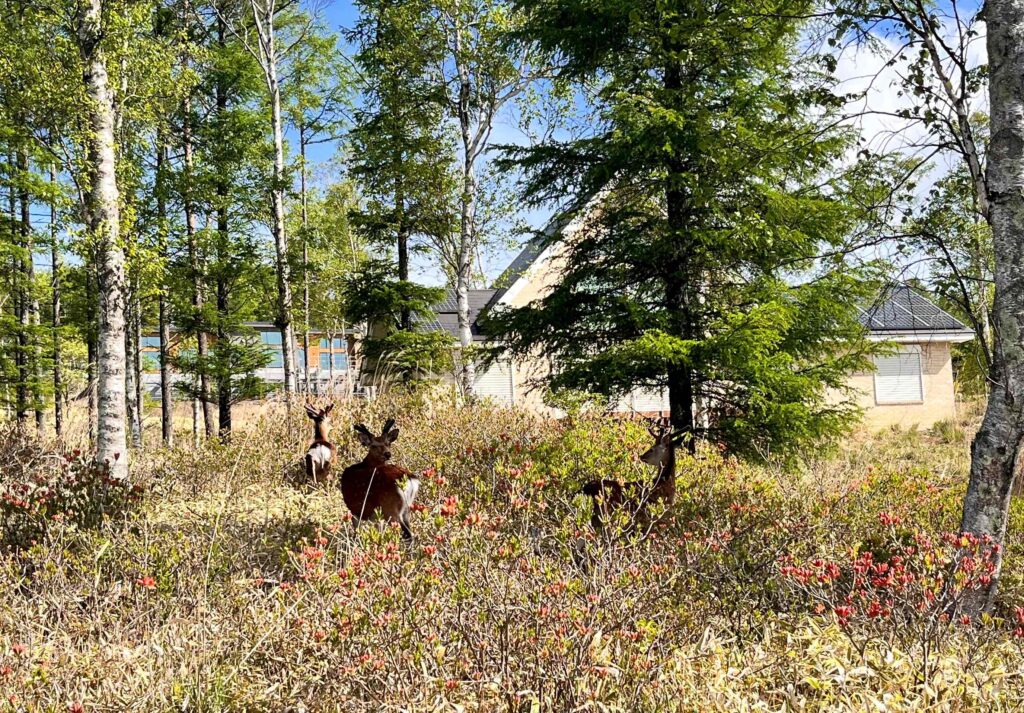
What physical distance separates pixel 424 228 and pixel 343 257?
14321 millimetres

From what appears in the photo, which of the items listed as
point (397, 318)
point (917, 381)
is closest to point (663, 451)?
point (397, 318)

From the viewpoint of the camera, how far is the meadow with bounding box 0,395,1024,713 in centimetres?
317

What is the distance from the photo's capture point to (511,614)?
3326 mm

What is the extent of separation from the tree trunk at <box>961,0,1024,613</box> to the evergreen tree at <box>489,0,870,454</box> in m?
3.93

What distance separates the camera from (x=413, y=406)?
36.2ft

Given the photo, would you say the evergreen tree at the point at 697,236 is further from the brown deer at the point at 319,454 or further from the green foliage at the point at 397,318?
the green foliage at the point at 397,318

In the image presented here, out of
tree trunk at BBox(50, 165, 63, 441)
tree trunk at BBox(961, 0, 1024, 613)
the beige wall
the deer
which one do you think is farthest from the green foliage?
the beige wall

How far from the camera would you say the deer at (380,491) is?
16.7 feet

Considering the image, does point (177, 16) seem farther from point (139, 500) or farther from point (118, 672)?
point (118, 672)

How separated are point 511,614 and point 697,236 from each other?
693 cm

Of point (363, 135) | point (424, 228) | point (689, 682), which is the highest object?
point (363, 135)

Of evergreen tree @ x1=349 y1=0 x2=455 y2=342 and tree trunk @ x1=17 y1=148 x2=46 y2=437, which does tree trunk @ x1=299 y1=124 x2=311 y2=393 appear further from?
tree trunk @ x1=17 y1=148 x2=46 y2=437

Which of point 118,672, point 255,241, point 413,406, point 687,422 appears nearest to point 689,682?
point 118,672

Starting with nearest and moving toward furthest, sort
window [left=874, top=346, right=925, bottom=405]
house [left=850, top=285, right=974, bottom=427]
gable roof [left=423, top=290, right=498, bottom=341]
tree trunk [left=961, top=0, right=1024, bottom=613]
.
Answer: tree trunk [left=961, top=0, right=1024, bottom=613]
house [left=850, top=285, right=974, bottom=427]
window [left=874, top=346, right=925, bottom=405]
gable roof [left=423, top=290, right=498, bottom=341]
